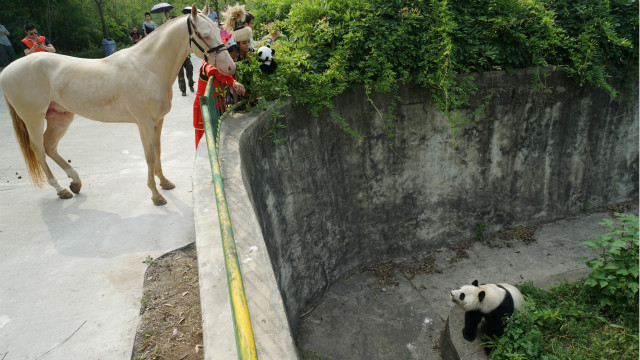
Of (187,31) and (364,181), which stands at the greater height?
(187,31)

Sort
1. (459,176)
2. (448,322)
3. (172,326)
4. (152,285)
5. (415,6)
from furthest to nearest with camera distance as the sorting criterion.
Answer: (459,176)
(415,6)
(448,322)
(152,285)
(172,326)

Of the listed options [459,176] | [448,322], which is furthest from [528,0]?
[448,322]

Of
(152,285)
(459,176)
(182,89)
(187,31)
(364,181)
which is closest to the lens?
(152,285)

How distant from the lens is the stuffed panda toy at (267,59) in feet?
16.4

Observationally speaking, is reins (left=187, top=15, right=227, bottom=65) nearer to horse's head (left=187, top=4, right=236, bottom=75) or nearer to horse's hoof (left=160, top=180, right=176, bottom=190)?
horse's head (left=187, top=4, right=236, bottom=75)

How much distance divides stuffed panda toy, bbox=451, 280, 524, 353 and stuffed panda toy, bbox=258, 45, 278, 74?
3381 millimetres

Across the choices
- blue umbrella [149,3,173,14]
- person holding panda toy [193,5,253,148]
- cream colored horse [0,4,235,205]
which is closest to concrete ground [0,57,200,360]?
cream colored horse [0,4,235,205]

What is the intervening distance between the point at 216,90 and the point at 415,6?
3.28 meters

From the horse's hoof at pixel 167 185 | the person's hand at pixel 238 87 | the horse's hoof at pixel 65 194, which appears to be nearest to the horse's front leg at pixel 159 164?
the horse's hoof at pixel 167 185

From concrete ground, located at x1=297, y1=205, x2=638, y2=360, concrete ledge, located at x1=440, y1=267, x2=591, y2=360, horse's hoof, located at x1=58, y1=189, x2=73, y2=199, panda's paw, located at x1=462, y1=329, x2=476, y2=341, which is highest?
horse's hoof, located at x1=58, y1=189, x2=73, y2=199

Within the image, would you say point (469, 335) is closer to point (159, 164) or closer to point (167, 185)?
point (167, 185)

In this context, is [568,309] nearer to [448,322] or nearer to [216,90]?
[448,322]

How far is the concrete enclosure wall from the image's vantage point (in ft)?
18.8

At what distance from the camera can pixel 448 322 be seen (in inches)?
201
